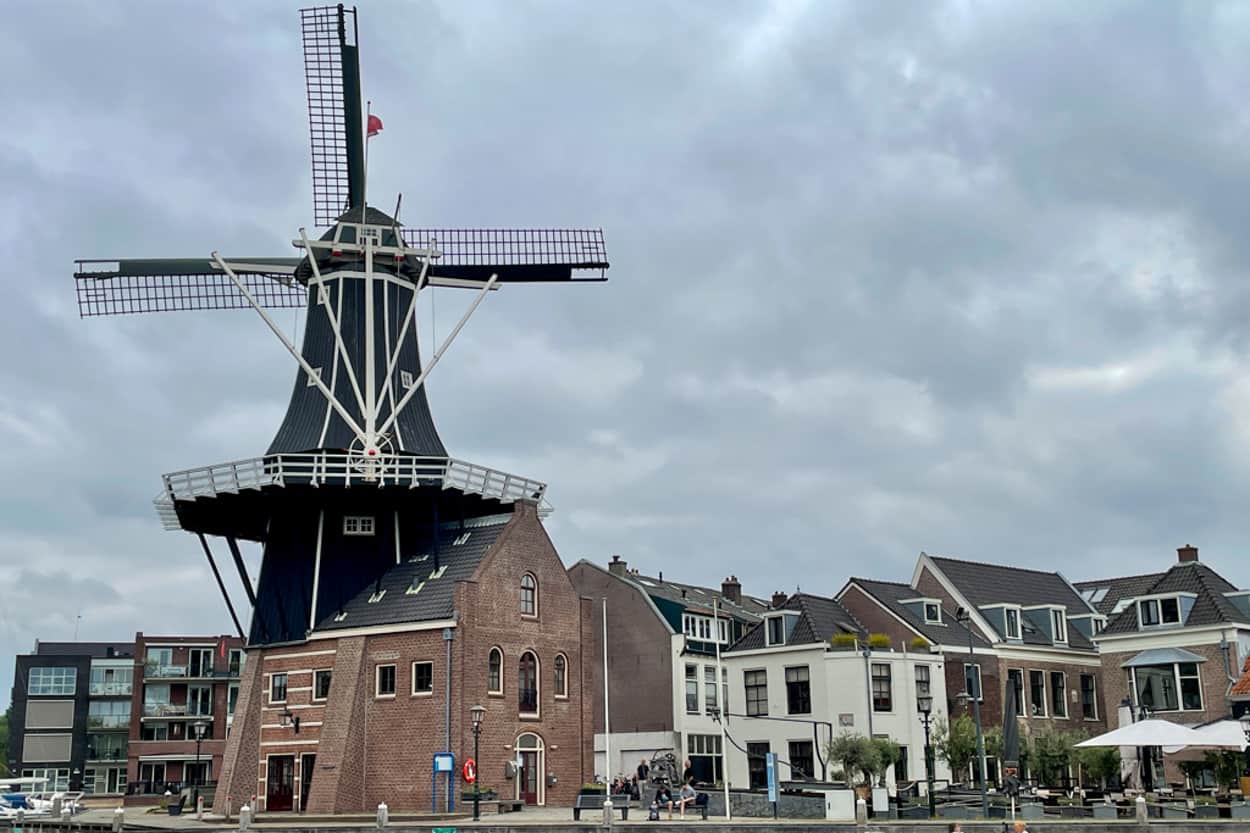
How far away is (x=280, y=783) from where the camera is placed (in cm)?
4747

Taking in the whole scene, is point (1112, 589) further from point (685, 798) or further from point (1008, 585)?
point (685, 798)

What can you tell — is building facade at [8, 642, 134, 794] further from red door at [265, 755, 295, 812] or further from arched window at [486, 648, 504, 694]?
arched window at [486, 648, 504, 694]

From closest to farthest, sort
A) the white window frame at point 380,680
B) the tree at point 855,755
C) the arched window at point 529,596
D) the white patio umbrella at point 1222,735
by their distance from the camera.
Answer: the white patio umbrella at point 1222,735 < the tree at point 855,755 < the white window frame at point 380,680 < the arched window at point 529,596

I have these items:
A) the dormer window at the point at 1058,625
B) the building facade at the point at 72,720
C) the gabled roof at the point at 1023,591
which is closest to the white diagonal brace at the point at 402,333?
the gabled roof at the point at 1023,591

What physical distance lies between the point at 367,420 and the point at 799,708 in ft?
66.7

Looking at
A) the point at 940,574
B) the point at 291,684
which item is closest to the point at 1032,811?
the point at 940,574

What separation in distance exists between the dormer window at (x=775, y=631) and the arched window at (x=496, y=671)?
44.5 ft

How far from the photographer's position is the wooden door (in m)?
45.8

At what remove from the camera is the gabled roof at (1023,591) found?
2304 inches

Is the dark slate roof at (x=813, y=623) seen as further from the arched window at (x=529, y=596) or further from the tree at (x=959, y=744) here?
the arched window at (x=529, y=596)

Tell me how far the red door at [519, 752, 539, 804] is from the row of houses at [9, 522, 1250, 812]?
0.07 meters

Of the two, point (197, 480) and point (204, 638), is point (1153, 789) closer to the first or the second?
point (197, 480)

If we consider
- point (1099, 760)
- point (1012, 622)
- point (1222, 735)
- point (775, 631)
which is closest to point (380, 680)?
point (775, 631)

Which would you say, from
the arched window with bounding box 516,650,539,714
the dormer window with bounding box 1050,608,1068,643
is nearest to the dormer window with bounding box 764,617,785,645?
the arched window with bounding box 516,650,539,714
